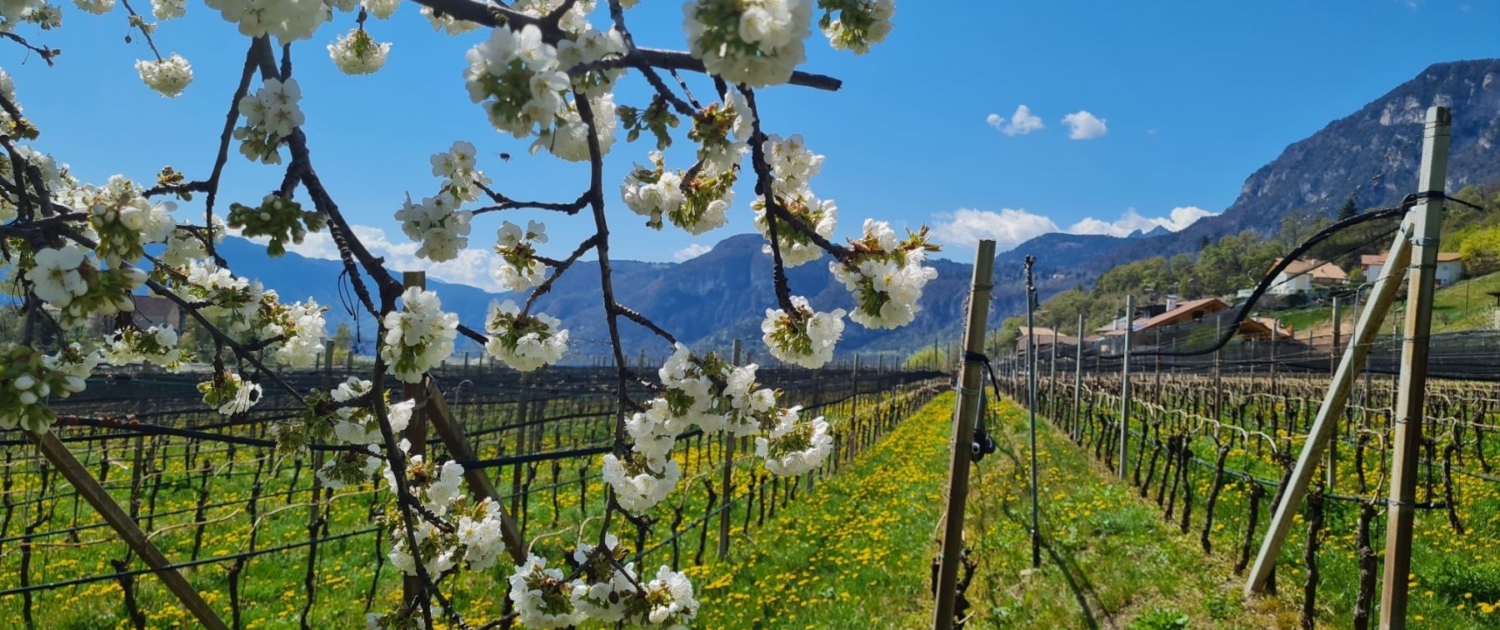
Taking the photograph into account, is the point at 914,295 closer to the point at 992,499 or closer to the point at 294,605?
the point at 294,605

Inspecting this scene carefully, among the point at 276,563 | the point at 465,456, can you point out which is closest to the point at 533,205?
the point at 465,456

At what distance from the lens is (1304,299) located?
57.8 m

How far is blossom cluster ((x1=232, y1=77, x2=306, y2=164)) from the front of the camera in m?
1.45

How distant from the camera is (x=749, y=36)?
3.52 feet

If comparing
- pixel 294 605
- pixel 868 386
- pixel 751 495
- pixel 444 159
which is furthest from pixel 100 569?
pixel 868 386

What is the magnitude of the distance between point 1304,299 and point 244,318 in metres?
69.5

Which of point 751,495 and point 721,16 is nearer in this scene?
point 721,16

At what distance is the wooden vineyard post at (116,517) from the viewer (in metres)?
2.01

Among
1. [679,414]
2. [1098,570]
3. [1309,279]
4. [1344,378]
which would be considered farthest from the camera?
[1309,279]

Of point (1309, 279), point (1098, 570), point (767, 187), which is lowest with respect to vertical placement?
point (1098, 570)

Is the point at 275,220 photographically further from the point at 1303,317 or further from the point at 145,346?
the point at 1303,317

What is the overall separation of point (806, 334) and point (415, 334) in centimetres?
77

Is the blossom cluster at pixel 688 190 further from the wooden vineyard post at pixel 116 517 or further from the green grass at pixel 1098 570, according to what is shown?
the green grass at pixel 1098 570

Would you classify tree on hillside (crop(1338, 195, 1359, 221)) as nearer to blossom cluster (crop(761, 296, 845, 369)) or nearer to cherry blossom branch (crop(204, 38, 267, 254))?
blossom cluster (crop(761, 296, 845, 369))
